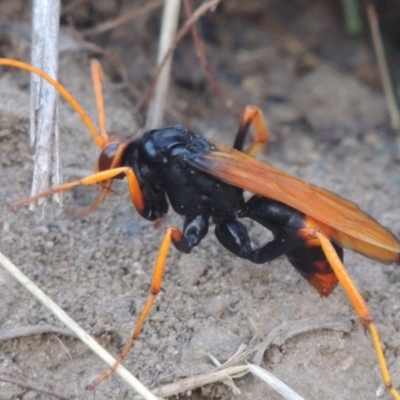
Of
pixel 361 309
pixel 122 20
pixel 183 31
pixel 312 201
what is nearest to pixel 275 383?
pixel 361 309

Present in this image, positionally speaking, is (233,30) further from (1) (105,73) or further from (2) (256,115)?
(2) (256,115)

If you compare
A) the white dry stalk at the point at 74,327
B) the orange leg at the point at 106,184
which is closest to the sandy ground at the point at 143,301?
the white dry stalk at the point at 74,327

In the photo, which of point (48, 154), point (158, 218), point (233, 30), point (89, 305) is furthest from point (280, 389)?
point (233, 30)

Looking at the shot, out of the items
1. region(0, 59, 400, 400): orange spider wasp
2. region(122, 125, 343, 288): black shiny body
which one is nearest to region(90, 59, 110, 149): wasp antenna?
region(0, 59, 400, 400): orange spider wasp

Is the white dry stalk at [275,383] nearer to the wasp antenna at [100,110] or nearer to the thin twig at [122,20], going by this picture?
the wasp antenna at [100,110]

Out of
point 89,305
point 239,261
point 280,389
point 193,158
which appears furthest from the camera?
point 239,261

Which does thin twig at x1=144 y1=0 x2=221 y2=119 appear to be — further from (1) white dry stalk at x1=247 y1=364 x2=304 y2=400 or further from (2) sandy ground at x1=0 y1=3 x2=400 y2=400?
(1) white dry stalk at x1=247 y1=364 x2=304 y2=400
